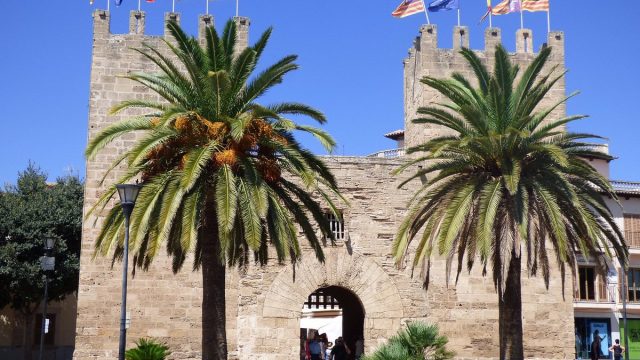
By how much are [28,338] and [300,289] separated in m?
13.0

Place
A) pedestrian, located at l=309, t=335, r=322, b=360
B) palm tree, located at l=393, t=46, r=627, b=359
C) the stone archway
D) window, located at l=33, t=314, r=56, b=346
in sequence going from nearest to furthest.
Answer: palm tree, located at l=393, t=46, r=627, b=359
the stone archway
pedestrian, located at l=309, t=335, r=322, b=360
window, located at l=33, t=314, r=56, b=346

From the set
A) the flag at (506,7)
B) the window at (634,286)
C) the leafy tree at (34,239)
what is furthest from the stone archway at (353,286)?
the window at (634,286)

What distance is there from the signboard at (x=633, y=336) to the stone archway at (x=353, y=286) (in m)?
12.0

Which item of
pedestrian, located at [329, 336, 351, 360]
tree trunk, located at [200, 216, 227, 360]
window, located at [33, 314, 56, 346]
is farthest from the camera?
window, located at [33, 314, 56, 346]

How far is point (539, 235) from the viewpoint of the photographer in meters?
14.9

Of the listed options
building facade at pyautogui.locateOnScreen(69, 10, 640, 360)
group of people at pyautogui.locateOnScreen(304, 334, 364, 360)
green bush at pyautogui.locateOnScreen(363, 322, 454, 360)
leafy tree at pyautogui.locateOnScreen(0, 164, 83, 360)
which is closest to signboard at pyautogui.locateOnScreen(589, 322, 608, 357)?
building facade at pyautogui.locateOnScreen(69, 10, 640, 360)

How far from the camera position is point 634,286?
28.2 m

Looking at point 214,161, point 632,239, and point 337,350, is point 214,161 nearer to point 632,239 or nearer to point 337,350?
point 337,350

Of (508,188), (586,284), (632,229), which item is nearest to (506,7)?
(508,188)

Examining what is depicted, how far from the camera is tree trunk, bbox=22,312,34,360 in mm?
27181

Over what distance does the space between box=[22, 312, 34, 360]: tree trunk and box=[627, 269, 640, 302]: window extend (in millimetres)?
19884

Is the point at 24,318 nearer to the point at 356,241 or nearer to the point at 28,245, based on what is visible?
the point at 28,245

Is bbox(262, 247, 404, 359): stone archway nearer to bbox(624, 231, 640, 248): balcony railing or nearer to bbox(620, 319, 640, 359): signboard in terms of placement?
bbox(620, 319, 640, 359): signboard

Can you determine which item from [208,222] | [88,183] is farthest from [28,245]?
[208,222]
